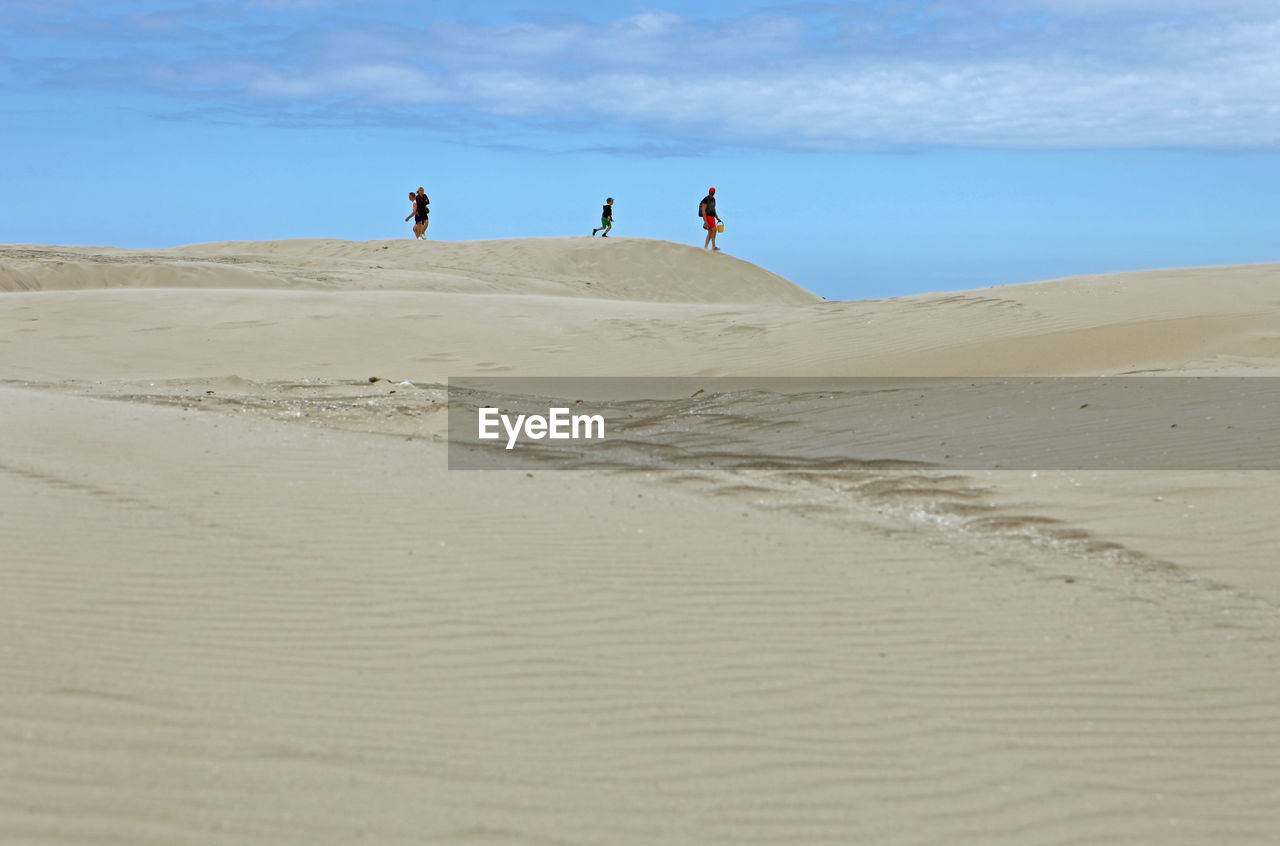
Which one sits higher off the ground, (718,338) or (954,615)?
(718,338)

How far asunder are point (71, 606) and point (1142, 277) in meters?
15.3

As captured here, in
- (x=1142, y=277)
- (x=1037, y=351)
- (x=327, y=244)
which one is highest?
(x=327, y=244)

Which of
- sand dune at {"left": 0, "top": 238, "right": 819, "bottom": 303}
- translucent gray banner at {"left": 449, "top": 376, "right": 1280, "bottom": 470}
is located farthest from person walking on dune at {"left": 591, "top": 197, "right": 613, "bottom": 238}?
translucent gray banner at {"left": 449, "top": 376, "right": 1280, "bottom": 470}

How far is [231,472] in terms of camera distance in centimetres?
709

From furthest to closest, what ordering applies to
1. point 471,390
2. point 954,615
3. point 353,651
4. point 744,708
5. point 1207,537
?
point 471,390 → point 1207,537 → point 954,615 → point 353,651 → point 744,708

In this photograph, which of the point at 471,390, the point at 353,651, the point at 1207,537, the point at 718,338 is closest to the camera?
the point at 353,651

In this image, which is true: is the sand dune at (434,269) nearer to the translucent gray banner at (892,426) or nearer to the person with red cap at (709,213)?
the person with red cap at (709,213)

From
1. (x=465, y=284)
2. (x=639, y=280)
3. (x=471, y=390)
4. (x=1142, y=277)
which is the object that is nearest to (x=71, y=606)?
(x=471, y=390)

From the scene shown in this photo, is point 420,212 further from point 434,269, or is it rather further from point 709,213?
point 709,213

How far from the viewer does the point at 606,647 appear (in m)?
4.53

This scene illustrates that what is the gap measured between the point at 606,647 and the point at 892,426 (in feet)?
19.4

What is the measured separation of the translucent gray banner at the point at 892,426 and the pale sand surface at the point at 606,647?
1.79 feet

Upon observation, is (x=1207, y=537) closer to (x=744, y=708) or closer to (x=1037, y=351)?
(x=744, y=708)

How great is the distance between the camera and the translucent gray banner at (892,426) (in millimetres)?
8281
